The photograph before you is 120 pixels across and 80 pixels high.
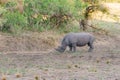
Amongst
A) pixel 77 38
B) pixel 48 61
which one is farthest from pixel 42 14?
pixel 48 61

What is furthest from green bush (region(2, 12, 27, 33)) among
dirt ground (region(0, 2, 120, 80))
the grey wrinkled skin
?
the grey wrinkled skin

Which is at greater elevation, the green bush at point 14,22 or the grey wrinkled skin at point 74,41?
the green bush at point 14,22

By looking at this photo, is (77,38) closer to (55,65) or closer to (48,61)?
(48,61)

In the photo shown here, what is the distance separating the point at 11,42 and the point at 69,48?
233cm

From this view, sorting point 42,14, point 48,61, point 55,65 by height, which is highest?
point 42,14

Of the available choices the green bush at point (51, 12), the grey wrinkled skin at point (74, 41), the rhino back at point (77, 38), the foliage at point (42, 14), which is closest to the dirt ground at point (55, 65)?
the grey wrinkled skin at point (74, 41)

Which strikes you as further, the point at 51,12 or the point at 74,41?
the point at 51,12

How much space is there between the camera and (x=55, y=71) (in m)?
11.9

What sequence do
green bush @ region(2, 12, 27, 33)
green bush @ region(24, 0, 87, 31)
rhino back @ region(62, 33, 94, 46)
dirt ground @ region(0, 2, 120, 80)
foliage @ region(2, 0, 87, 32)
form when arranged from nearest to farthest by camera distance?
dirt ground @ region(0, 2, 120, 80), rhino back @ region(62, 33, 94, 46), green bush @ region(2, 12, 27, 33), foliage @ region(2, 0, 87, 32), green bush @ region(24, 0, 87, 31)

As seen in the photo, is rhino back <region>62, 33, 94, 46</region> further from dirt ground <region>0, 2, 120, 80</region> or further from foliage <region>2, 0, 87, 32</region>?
foliage <region>2, 0, 87, 32</region>

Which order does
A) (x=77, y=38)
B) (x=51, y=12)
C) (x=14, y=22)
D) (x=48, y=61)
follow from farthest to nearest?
1. (x=51, y=12)
2. (x=14, y=22)
3. (x=77, y=38)
4. (x=48, y=61)

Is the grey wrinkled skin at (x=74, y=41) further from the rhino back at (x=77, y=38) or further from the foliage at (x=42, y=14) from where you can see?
the foliage at (x=42, y=14)

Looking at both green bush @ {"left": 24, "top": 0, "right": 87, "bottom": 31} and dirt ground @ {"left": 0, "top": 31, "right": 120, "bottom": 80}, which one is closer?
dirt ground @ {"left": 0, "top": 31, "right": 120, "bottom": 80}

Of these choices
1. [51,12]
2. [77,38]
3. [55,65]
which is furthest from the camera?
[51,12]
